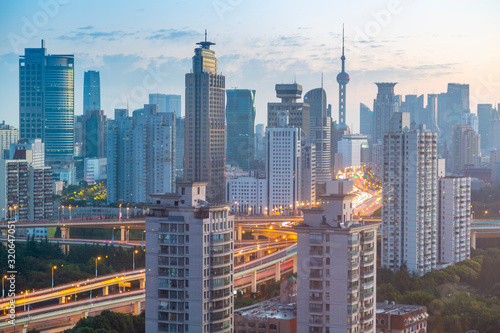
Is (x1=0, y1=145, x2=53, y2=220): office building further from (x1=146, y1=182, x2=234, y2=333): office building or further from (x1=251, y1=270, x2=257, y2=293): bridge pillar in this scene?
(x1=146, y1=182, x2=234, y2=333): office building

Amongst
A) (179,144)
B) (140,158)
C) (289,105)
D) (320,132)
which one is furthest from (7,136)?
(320,132)

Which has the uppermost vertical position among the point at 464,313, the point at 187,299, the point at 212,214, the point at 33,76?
the point at 33,76

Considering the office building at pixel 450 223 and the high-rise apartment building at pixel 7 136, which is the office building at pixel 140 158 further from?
the office building at pixel 450 223

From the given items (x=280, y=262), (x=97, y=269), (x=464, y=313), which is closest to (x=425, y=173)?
(x=280, y=262)

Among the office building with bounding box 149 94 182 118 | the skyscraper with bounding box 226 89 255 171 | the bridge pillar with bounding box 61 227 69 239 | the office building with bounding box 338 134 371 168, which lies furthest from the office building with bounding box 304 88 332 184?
the bridge pillar with bounding box 61 227 69 239

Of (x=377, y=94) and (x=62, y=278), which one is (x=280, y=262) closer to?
(x=62, y=278)

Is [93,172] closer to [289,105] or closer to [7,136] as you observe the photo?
[7,136]
